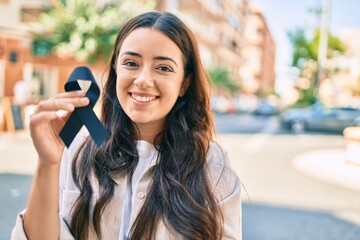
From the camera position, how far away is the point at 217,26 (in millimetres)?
49094

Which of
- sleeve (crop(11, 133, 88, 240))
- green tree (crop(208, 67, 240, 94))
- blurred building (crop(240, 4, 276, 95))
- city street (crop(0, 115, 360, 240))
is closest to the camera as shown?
sleeve (crop(11, 133, 88, 240))

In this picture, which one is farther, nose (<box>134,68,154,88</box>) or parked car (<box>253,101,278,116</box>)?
parked car (<box>253,101,278,116</box>)

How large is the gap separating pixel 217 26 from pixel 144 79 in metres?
49.1

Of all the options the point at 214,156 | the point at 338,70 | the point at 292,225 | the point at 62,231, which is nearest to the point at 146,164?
the point at 214,156

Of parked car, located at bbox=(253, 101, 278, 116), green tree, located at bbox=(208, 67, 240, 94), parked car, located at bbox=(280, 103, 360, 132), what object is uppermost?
parked car, located at bbox=(280, 103, 360, 132)

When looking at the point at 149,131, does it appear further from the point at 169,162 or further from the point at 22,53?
the point at 22,53

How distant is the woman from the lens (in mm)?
1239

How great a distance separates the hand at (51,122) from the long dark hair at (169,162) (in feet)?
1.10

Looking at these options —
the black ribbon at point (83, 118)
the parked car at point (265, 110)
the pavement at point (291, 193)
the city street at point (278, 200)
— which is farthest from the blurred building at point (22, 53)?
the parked car at point (265, 110)

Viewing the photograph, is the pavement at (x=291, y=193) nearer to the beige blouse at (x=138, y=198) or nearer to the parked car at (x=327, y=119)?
the beige blouse at (x=138, y=198)

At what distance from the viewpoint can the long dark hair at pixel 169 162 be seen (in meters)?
1.26

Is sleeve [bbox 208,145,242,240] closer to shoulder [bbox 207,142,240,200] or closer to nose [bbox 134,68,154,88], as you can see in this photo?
shoulder [bbox 207,142,240,200]

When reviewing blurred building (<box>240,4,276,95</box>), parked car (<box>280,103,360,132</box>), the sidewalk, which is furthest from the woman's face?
blurred building (<box>240,4,276,95</box>)

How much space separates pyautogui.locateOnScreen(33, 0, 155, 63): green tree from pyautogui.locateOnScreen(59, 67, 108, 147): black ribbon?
15.0m
